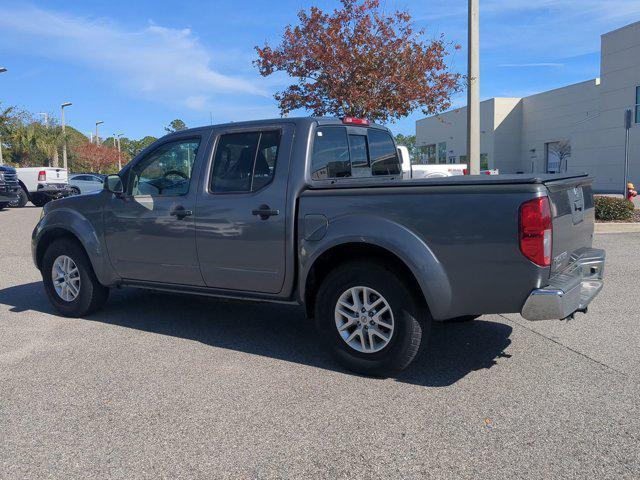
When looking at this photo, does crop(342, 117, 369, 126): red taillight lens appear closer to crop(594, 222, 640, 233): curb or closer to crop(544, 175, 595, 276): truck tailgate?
crop(544, 175, 595, 276): truck tailgate

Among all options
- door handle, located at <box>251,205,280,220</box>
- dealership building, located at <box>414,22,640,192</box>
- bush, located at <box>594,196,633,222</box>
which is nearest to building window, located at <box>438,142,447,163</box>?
dealership building, located at <box>414,22,640,192</box>

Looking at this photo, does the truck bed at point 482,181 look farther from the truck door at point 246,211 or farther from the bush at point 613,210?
the bush at point 613,210

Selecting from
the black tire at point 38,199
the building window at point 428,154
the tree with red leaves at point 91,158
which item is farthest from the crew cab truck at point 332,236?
the building window at point 428,154

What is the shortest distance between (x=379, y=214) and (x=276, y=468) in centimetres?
190

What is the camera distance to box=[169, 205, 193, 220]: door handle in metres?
5.20

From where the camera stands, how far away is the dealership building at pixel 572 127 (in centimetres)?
3247

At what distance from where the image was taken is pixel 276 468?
310 cm

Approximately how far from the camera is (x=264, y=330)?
5723 millimetres

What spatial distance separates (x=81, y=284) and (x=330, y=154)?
10.1 feet

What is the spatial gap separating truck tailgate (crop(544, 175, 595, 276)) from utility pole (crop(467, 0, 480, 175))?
23.1 ft

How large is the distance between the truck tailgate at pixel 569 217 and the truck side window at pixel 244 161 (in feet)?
7.24

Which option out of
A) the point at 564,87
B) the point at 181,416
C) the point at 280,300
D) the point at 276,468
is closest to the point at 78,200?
the point at 280,300

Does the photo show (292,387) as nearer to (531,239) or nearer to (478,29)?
(531,239)

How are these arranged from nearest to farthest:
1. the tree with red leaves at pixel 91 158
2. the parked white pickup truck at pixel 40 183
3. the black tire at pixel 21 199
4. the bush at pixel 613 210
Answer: the bush at pixel 613 210, the black tire at pixel 21 199, the parked white pickup truck at pixel 40 183, the tree with red leaves at pixel 91 158
